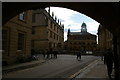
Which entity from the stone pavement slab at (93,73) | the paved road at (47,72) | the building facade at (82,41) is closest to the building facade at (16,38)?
the paved road at (47,72)

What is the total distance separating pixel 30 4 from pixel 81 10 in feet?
9.73

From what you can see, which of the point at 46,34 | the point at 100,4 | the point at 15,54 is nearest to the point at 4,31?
the point at 15,54

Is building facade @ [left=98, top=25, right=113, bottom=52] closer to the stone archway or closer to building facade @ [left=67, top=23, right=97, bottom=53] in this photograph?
the stone archway

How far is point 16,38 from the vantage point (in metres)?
25.3

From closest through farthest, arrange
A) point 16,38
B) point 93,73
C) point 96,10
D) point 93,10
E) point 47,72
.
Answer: point 96,10 < point 93,10 < point 93,73 < point 47,72 < point 16,38

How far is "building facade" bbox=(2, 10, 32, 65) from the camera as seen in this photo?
23.3 metres

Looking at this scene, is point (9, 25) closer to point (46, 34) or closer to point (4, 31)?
point (4, 31)

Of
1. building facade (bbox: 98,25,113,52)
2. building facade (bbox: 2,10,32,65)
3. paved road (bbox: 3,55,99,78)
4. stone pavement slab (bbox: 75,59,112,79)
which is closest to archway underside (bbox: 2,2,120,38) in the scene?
stone pavement slab (bbox: 75,59,112,79)

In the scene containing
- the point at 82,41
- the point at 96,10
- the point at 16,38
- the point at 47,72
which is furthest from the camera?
the point at 82,41

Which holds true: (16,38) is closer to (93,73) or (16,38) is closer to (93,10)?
(93,73)

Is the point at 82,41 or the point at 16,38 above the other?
the point at 82,41

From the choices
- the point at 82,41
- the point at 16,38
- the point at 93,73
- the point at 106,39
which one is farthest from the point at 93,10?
the point at 82,41

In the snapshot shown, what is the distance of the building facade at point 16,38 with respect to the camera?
23.3 meters

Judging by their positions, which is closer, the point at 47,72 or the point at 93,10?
the point at 93,10
